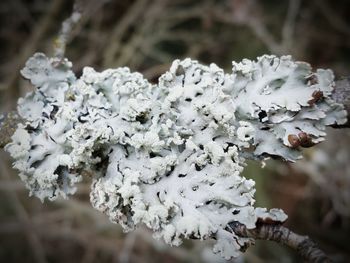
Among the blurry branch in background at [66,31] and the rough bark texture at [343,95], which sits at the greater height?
the blurry branch in background at [66,31]

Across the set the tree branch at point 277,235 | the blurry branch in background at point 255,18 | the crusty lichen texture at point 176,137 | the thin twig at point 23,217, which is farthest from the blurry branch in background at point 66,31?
the thin twig at point 23,217

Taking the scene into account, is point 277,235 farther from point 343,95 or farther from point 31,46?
point 31,46

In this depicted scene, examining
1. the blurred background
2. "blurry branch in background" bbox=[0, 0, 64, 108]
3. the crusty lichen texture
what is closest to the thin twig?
the blurred background

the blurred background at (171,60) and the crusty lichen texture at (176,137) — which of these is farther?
the blurred background at (171,60)

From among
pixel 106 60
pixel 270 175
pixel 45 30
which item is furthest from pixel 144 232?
pixel 45 30

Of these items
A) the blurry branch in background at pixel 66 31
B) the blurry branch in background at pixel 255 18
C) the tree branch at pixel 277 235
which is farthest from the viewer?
the blurry branch in background at pixel 255 18

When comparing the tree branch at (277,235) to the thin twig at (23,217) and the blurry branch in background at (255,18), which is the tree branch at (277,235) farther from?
the thin twig at (23,217)

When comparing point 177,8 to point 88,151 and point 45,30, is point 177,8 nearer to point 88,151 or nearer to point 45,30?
point 45,30
